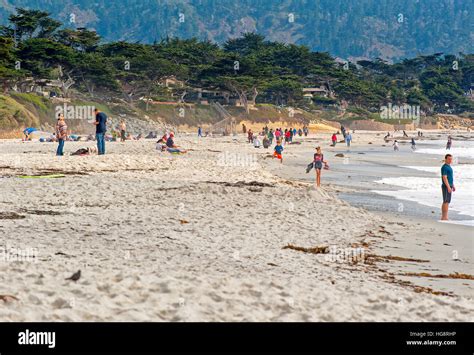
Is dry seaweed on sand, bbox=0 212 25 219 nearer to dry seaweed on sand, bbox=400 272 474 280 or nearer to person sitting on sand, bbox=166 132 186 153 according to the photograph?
dry seaweed on sand, bbox=400 272 474 280

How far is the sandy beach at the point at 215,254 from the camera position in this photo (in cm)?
616

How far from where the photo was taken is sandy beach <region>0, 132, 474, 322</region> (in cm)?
616

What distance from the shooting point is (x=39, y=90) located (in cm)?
7050

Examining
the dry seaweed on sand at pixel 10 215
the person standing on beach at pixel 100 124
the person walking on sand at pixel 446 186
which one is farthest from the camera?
the person standing on beach at pixel 100 124

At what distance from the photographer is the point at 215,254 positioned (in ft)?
29.6

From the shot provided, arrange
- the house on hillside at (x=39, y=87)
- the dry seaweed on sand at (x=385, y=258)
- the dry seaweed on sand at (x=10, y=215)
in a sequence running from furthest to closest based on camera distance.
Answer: the house on hillside at (x=39, y=87)
the dry seaweed on sand at (x=10, y=215)
the dry seaweed on sand at (x=385, y=258)

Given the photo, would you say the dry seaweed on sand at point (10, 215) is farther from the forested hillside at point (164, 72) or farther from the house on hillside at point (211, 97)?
the house on hillside at point (211, 97)

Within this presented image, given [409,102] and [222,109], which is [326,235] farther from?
[409,102]

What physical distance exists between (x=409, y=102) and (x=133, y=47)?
2692 inches

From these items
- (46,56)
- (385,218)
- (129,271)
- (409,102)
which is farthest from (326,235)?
(409,102)

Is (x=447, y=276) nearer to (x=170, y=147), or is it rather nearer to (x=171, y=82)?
(x=170, y=147)

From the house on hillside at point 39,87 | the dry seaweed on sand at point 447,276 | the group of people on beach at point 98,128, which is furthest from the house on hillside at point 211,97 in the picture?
the dry seaweed on sand at point 447,276

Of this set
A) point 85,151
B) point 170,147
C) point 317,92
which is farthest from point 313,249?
point 317,92
